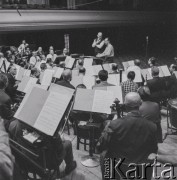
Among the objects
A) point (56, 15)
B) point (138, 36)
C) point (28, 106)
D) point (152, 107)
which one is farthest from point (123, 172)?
point (138, 36)

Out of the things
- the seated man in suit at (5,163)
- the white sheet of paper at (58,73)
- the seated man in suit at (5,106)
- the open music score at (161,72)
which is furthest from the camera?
the white sheet of paper at (58,73)

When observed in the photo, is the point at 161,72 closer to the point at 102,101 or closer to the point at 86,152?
the point at 86,152

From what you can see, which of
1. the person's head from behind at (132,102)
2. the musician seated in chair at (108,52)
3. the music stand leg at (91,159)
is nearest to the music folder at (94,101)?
the music stand leg at (91,159)

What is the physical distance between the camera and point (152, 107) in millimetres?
4855

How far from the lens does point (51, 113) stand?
3332 mm

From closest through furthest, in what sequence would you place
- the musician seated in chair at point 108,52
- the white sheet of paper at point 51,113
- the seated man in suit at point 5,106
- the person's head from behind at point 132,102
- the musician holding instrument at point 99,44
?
1. the white sheet of paper at point 51,113
2. the person's head from behind at point 132,102
3. the seated man in suit at point 5,106
4. the musician seated in chair at point 108,52
5. the musician holding instrument at point 99,44

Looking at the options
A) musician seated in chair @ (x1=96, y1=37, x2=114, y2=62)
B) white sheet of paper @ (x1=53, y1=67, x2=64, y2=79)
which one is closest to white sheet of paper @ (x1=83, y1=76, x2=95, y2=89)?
white sheet of paper @ (x1=53, y1=67, x2=64, y2=79)

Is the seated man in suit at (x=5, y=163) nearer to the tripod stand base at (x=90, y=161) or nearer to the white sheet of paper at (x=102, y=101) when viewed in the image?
the white sheet of paper at (x=102, y=101)

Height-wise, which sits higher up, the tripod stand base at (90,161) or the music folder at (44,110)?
the music folder at (44,110)

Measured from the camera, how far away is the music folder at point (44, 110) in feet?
10.7

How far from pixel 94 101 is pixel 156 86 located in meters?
2.54

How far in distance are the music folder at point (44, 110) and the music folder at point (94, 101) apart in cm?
99

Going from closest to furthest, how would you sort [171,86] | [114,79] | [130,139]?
[130,139], [114,79], [171,86]

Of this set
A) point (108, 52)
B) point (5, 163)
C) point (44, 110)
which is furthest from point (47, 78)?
point (108, 52)
